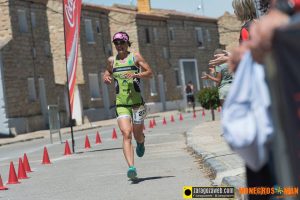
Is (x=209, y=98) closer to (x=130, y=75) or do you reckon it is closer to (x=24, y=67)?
(x=24, y=67)

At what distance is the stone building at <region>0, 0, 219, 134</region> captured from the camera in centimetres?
3672

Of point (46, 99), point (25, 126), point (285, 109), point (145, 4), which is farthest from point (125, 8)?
point (285, 109)

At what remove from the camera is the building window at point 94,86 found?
151 ft

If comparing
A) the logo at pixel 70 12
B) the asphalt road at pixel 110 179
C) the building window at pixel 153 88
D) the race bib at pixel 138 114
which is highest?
the logo at pixel 70 12

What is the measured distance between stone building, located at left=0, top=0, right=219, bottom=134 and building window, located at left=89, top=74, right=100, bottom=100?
19 mm

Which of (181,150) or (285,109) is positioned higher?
(285,109)

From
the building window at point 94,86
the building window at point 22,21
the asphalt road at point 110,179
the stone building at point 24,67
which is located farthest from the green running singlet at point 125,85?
the building window at point 94,86

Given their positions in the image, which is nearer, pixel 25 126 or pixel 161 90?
pixel 25 126

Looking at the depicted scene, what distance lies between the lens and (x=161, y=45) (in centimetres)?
5703

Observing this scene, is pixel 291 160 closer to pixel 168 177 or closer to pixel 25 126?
pixel 168 177

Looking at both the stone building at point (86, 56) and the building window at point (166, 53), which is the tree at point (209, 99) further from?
the building window at point (166, 53)

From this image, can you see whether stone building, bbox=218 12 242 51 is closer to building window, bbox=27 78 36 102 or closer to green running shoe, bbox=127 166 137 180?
building window, bbox=27 78 36 102

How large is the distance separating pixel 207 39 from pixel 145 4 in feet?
29.1

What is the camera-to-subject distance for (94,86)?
4641 cm
